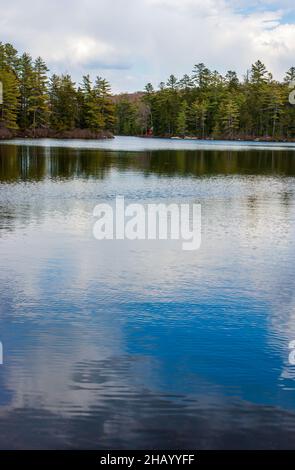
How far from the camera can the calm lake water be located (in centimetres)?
719

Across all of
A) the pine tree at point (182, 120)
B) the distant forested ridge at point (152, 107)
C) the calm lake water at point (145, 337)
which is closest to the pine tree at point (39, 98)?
the distant forested ridge at point (152, 107)

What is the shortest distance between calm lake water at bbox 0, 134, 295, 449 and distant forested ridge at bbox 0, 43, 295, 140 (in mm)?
82850

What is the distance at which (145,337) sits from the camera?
10.1 meters

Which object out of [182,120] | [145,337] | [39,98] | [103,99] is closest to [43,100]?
[39,98]

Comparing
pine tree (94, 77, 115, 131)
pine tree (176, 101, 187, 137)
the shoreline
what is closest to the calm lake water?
the shoreline

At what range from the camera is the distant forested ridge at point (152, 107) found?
10581 centimetres

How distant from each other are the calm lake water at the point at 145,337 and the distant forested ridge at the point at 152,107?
82850 mm

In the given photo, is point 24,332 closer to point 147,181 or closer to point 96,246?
point 96,246

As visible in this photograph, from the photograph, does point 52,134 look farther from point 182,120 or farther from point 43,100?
point 182,120

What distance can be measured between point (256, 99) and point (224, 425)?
443ft

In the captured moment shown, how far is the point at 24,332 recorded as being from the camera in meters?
10.2
